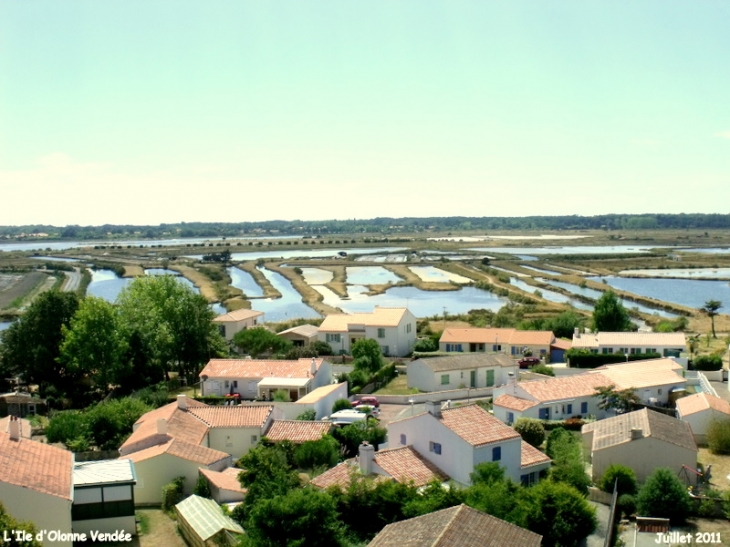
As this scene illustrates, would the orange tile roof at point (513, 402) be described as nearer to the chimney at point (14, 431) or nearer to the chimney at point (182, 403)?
the chimney at point (182, 403)

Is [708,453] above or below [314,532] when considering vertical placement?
below

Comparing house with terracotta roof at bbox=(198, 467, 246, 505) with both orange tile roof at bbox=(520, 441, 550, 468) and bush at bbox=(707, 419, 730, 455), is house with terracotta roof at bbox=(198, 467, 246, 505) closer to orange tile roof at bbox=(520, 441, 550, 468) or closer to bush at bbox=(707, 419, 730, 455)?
orange tile roof at bbox=(520, 441, 550, 468)

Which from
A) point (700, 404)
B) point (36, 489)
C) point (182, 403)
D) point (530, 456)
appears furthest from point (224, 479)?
point (700, 404)

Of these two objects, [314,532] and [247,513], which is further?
[247,513]

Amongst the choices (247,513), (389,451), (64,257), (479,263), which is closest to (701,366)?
(389,451)

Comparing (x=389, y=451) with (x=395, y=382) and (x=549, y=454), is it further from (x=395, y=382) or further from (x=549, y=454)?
(x=395, y=382)

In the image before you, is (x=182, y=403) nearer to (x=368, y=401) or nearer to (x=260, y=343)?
(x=368, y=401)
